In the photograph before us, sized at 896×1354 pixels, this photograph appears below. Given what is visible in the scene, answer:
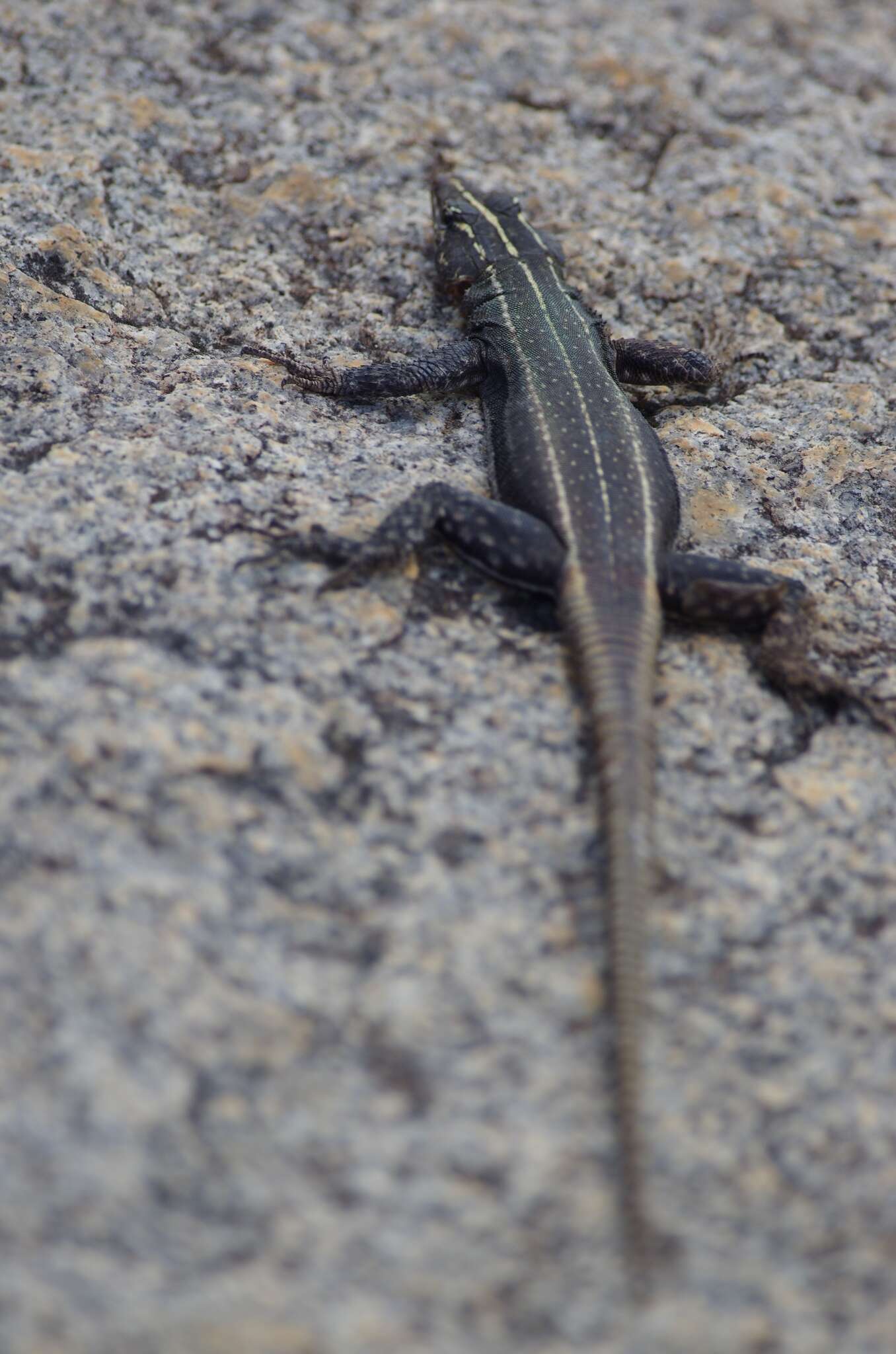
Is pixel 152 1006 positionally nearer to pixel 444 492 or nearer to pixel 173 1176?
pixel 173 1176

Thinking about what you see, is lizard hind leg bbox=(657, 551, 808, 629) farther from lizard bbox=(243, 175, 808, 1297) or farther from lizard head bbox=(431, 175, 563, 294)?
lizard head bbox=(431, 175, 563, 294)

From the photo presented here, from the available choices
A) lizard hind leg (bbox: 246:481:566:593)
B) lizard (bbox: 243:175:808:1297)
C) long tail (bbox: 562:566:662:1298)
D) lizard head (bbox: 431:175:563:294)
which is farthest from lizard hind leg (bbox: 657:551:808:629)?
lizard head (bbox: 431:175:563:294)

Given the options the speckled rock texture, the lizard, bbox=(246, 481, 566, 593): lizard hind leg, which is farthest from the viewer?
bbox=(246, 481, 566, 593): lizard hind leg

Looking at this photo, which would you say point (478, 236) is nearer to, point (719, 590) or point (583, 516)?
point (583, 516)

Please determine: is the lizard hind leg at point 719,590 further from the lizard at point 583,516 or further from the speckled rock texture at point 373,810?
the speckled rock texture at point 373,810

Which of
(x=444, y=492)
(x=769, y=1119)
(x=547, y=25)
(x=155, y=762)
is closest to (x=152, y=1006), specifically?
(x=155, y=762)

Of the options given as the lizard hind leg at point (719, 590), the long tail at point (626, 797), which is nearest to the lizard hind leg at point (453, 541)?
the long tail at point (626, 797)
